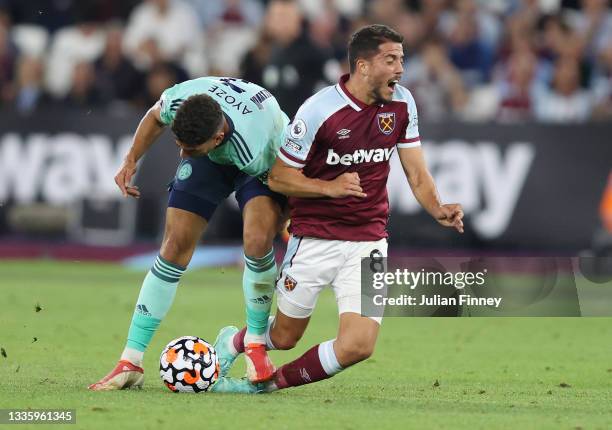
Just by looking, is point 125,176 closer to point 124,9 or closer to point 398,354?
point 398,354

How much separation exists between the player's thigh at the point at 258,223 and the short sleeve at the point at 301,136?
48 centimetres

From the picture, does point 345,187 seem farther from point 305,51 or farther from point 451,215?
point 305,51

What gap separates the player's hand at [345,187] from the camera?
7984mm

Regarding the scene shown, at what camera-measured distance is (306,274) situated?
822 cm

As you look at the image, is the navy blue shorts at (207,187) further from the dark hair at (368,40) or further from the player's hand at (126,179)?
the dark hair at (368,40)

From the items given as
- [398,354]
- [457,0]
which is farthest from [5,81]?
[398,354]

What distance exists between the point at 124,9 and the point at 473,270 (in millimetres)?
13358

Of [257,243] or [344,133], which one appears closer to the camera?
[344,133]

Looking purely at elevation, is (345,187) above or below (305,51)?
below

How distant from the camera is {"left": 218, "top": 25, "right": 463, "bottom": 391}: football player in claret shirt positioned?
801cm

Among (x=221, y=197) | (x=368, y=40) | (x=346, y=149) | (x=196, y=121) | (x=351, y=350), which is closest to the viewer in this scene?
(x=196, y=121)

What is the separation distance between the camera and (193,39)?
64.3ft

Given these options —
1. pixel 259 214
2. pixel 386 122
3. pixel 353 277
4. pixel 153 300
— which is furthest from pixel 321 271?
pixel 153 300
